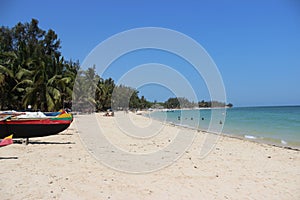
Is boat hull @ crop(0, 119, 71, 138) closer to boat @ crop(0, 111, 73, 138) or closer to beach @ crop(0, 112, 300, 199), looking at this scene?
boat @ crop(0, 111, 73, 138)

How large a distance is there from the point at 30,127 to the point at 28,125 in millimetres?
113

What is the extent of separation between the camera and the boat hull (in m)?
9.25

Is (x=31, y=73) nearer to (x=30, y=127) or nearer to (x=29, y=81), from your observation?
A: (x=29, y=81)

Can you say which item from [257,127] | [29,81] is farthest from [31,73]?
[257,127]

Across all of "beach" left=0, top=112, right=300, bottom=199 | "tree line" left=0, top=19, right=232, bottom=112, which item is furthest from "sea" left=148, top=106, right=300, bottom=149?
"tree line" left=0, top=19, right=232, bottom=112

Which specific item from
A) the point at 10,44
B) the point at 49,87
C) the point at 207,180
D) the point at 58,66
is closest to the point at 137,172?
the point at 207,180

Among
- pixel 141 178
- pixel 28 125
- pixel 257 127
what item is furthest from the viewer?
pixel 257 127

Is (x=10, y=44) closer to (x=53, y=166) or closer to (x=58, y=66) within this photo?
(x=58, y=66)

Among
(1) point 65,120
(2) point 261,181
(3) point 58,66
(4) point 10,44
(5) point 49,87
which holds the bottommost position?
(2) point 261,181

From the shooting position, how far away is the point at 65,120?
10594 millimetres

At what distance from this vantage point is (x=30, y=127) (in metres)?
9.67

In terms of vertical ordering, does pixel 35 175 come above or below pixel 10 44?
below

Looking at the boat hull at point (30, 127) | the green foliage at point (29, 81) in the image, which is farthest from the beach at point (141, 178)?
the green foliage at point (29, 81)

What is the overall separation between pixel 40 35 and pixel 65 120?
30.4 metres
